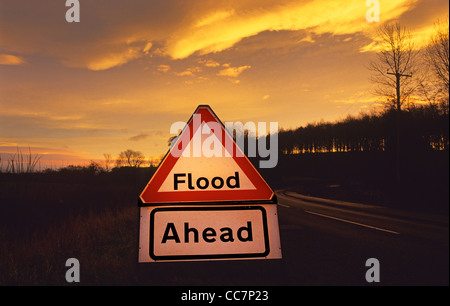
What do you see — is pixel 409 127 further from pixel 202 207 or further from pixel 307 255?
pixel 202 207

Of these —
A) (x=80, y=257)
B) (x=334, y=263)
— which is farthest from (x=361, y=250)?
(x=80, y=257)

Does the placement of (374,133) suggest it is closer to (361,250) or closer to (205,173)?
(361,250)

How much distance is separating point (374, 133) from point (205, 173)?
60.2 m

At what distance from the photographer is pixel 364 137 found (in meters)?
63.3

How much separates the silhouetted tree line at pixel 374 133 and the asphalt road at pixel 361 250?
57.8 ft

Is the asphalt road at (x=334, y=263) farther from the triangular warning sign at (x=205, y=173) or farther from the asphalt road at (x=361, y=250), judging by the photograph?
the triangular warning sign at (x=205, y=173)

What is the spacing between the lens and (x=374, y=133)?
57.1 metres

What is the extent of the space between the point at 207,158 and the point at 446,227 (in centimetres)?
1027

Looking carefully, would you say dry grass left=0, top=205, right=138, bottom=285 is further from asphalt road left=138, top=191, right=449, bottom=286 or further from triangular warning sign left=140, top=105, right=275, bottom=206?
triangular warning sign left=140, top=105, right=275, bottom=206

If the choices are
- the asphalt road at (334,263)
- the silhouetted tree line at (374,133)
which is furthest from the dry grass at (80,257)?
the silhouetted tree line at (374,133)

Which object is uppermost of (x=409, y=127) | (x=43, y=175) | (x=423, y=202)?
(x=409, y=127)

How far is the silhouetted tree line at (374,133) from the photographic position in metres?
26.0

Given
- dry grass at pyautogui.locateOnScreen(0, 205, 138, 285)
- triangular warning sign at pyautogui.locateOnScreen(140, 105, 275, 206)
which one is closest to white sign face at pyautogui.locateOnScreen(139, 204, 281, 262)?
triangular warning sign at pyautogui.locateOnScreen(140, 105, 275, 206)
